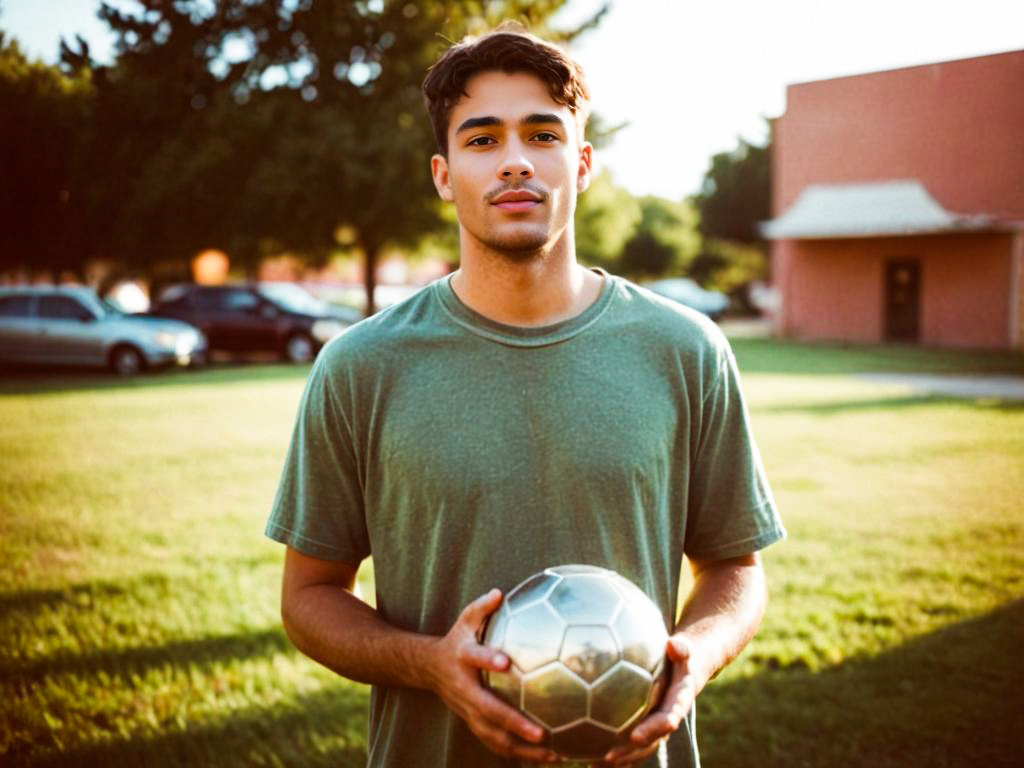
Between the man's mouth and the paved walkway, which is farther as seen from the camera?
the paved walkway

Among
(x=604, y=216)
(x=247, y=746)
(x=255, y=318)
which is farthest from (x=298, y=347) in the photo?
(x=247, y=746)

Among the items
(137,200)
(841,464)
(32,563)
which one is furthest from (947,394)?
(137,200)

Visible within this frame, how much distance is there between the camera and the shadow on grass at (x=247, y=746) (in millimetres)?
3637

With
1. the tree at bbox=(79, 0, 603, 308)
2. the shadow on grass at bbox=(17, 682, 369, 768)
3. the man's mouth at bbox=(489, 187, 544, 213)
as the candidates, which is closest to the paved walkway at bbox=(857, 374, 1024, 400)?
the tree at bbox=(79, 0, 603, 308)

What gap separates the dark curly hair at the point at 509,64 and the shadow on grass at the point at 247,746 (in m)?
2.97

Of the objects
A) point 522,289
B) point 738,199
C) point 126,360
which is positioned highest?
point 738,199

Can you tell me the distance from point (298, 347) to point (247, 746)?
18.3m

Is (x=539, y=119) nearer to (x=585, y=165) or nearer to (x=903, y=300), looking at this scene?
(x=585, y=165)

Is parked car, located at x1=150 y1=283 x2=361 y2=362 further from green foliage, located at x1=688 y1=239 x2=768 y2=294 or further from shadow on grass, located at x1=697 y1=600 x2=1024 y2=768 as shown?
green foliage, located at x1=688 y1=239 x2=768 y2=294

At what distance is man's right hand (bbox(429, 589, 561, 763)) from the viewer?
1.53 m

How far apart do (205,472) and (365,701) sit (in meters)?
5.40

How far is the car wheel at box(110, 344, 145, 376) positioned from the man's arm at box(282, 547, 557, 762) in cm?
1865

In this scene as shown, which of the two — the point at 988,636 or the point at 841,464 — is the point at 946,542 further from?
the point at 841,464

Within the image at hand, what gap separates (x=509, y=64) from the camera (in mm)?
1998
